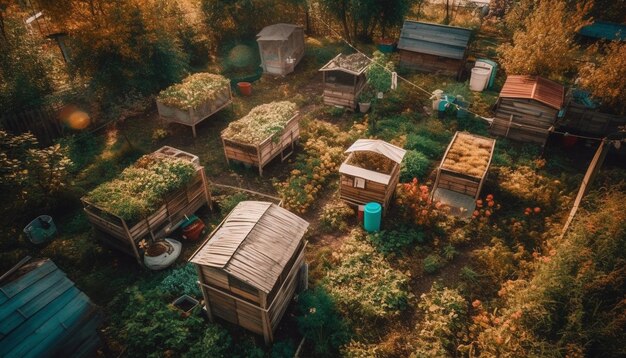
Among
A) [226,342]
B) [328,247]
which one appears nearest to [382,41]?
[328,247]

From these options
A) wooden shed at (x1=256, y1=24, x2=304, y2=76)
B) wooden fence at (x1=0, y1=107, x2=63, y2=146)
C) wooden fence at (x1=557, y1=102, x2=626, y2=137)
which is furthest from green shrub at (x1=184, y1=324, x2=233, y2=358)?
wooden shed at (x1=256, y1=24, x2=304, y2=76)

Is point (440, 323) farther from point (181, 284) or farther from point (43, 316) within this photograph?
point (43, 316)

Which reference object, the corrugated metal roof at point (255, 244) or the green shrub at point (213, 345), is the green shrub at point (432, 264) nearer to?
the corrugated metal roof at point (255, 244)

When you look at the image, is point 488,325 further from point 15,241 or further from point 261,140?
point 15,241

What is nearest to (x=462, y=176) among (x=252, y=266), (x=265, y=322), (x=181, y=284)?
(x=252, y=266)

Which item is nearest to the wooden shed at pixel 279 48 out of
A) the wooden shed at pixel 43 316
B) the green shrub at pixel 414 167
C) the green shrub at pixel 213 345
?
the green shrub at pixel 414 167

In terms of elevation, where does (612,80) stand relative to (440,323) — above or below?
above
